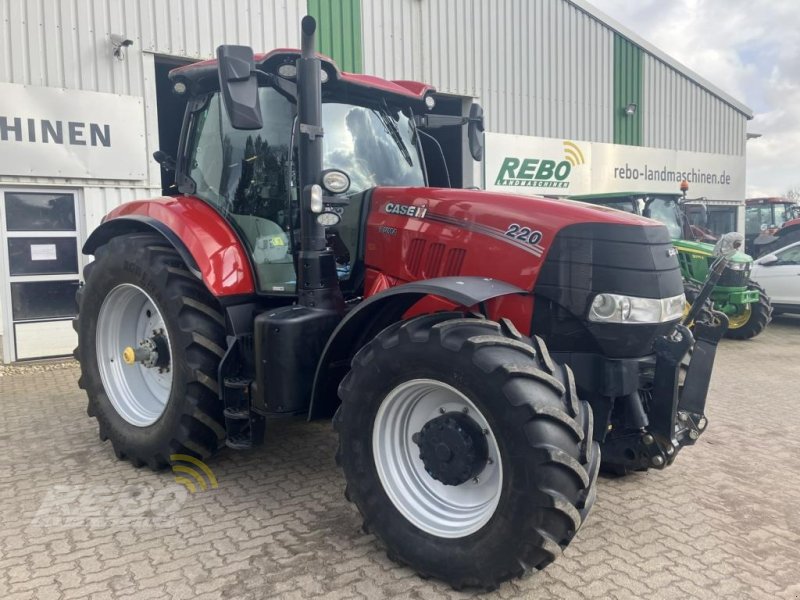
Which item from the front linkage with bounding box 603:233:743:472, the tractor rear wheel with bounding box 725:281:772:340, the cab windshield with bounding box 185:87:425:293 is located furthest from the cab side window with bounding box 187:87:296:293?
the tractor rear wheel with bounding box 725:281:772:340

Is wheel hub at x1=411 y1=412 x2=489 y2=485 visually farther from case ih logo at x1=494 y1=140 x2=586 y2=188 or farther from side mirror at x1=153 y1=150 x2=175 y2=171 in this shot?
case ih logo at x1=494 y1=140 x2=586 y2=188

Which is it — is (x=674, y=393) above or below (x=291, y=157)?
below

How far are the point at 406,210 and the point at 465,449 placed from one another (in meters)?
1.30

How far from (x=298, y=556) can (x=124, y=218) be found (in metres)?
2.46

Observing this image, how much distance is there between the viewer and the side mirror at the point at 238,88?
296 centimetres

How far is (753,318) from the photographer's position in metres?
9.27

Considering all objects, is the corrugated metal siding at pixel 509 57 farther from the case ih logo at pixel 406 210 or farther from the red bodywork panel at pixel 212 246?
the case ih logo at pixel 406 210

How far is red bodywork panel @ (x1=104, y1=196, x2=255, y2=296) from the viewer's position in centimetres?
367

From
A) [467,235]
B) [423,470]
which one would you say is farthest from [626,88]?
[423,470]

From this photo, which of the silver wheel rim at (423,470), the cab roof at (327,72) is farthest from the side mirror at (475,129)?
the silver wheel rim at (423,470)

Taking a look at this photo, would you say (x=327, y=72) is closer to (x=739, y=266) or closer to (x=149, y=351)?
(x=149, y=351)

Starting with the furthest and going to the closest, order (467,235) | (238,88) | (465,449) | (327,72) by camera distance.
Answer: (327,72), (467,235), (238,88), (465,449)

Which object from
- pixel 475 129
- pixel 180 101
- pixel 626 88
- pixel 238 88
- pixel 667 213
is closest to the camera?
pixel 238 88

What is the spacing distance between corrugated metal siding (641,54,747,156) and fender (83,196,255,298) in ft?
41.7
